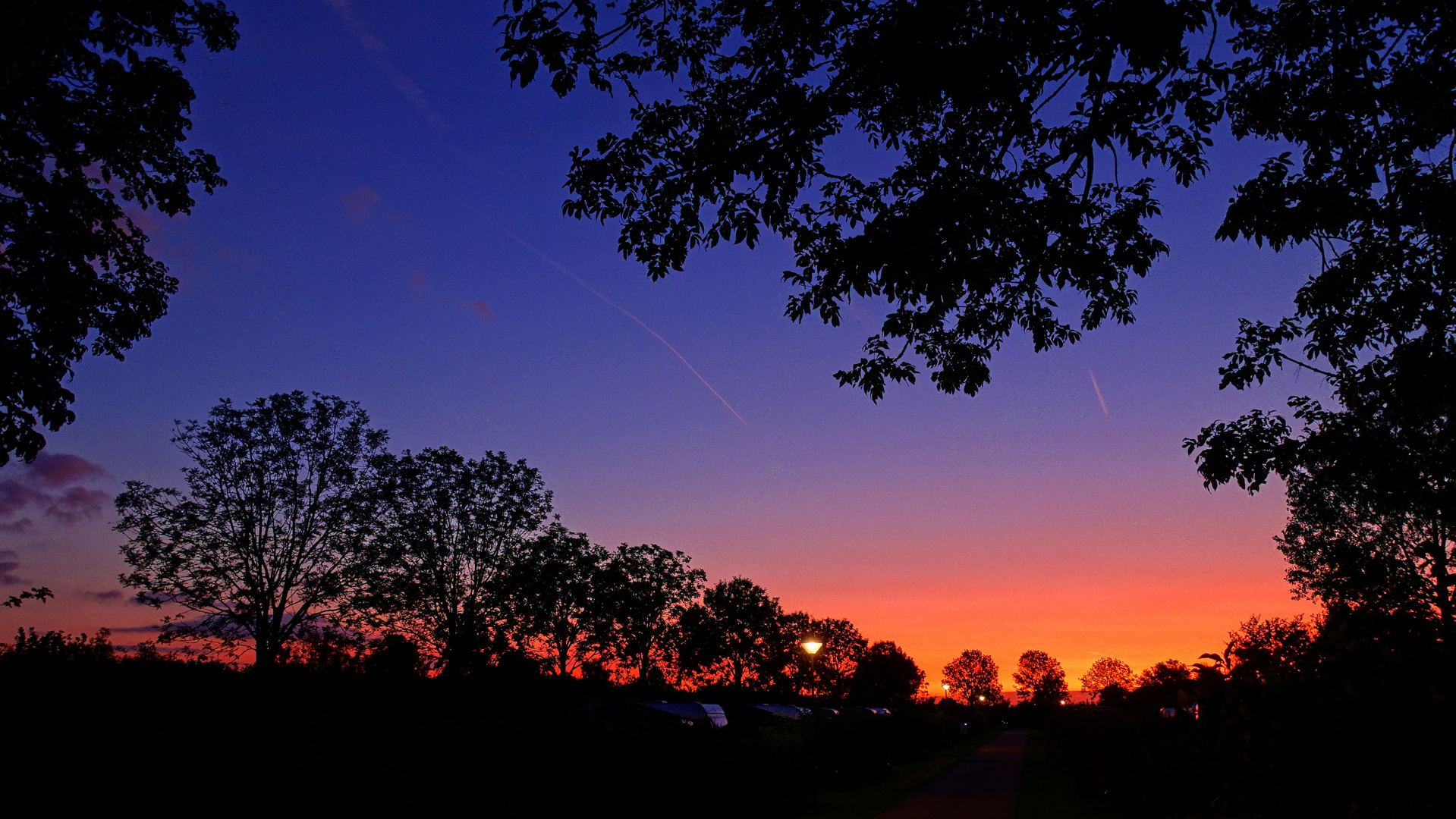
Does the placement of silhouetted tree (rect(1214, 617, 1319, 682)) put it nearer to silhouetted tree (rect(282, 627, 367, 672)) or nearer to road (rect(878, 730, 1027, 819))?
road (rect(878, 730, 1027, 819))

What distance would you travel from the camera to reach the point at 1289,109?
769cm

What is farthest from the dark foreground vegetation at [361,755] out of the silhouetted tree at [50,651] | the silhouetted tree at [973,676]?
the silhouetted tree at [973,676]

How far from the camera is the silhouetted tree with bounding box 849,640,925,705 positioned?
349ft

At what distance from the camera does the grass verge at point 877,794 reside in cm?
2019

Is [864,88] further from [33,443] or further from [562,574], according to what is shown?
[562,574]

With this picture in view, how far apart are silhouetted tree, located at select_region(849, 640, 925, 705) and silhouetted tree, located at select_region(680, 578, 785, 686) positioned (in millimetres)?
30192

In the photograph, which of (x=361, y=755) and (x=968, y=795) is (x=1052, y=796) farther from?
(x=361, y=755)

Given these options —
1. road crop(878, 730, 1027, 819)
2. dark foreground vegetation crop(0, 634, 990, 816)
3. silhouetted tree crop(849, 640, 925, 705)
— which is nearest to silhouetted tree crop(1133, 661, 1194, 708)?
road crop(878, 730, 1027, 819)

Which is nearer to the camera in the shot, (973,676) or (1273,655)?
(1273,655)

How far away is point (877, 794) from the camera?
25047mm

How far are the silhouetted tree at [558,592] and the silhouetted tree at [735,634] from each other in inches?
831

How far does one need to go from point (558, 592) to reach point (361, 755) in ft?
120

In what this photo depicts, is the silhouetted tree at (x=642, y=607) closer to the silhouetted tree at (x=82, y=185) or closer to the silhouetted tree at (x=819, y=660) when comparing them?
the silhouetted tree at (x=819, y=660)

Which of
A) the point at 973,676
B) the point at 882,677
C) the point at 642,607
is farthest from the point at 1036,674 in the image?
the point at 642,607
